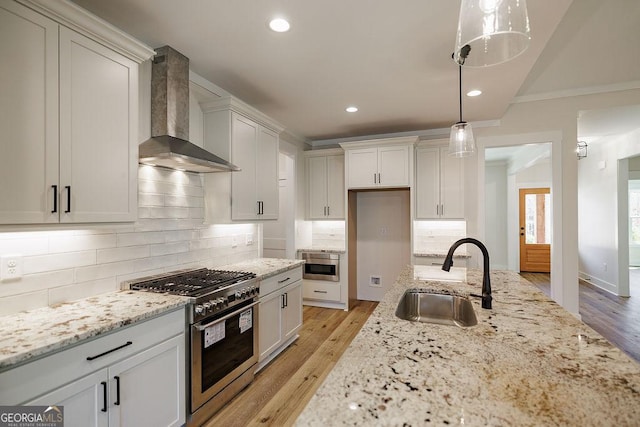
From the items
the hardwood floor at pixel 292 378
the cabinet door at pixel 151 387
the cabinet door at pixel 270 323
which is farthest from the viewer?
the cabinet door at pixel 270 323

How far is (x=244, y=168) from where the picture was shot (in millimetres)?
2986

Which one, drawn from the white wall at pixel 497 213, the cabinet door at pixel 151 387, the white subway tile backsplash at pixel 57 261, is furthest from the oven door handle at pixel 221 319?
the white wall at pixel 497 213

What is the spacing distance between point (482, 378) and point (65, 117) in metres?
2.14

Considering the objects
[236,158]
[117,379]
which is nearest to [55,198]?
[117,379]

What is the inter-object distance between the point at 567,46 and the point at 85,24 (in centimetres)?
367

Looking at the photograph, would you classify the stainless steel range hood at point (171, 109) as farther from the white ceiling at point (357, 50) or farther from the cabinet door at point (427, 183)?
the cabinet door at point (427, 183)

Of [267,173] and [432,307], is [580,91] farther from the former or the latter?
[267,173]

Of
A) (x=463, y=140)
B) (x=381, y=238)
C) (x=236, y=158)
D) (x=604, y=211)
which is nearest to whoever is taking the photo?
(x=463, y=140)

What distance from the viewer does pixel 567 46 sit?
2777 millimetres

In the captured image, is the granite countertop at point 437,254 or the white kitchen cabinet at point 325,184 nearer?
the granite countertop at point 437,254

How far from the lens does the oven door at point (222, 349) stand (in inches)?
78.6

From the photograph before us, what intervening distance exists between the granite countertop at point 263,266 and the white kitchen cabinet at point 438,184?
213 centimetres

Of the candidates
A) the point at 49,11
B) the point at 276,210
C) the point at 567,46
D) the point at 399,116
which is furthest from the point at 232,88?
the point at 567,46

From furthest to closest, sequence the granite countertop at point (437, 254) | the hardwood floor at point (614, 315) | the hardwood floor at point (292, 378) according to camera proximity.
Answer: the granite countertop at point (437, 254) < the hardwood floor at point (614, 315) < the hardwood floor at point (292, 378)
